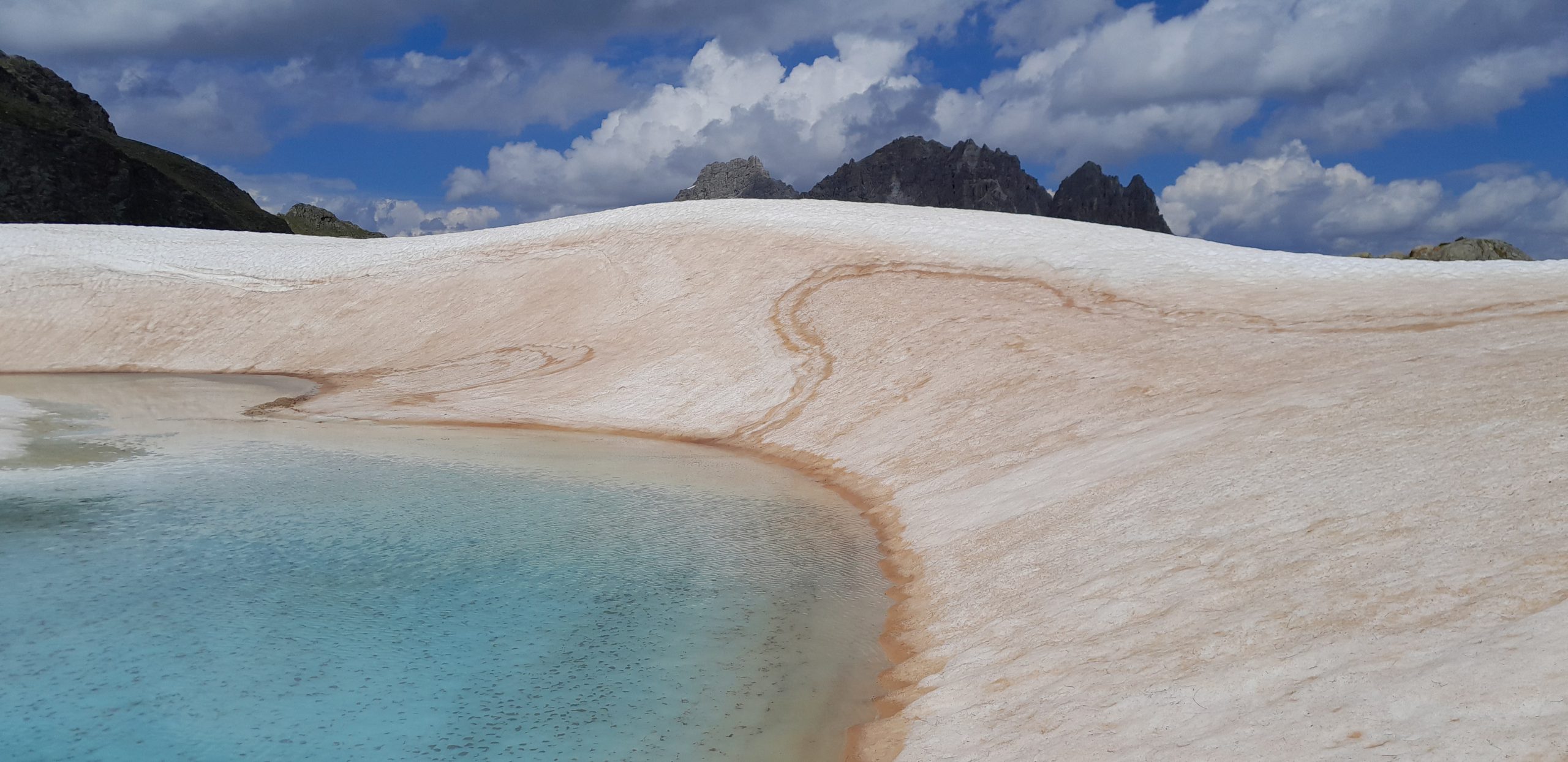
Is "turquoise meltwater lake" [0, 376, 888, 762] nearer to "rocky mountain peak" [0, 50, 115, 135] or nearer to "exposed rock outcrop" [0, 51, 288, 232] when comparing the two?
"exposed rock outcrop" [0, 51, 288, 232]

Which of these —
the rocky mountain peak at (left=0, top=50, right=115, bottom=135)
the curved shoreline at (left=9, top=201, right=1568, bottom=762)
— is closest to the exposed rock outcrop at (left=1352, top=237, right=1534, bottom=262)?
the curved shoreline at (left=9, top=201, right=1568, bottom=762)

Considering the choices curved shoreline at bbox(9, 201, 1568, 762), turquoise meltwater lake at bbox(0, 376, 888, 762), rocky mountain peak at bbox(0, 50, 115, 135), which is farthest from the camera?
rocky mountain peak at bbox(0, 50, 115, 135)

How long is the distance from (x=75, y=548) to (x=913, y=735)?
1191cm

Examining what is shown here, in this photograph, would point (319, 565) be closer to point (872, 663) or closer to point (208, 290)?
point (872, 663)

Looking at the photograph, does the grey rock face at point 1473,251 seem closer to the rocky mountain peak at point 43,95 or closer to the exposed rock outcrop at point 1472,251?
the exposed rock outcrop at point 1472,251

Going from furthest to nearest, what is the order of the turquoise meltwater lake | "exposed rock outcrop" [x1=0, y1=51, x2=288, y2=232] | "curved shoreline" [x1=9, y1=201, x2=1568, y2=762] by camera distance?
"exposed rock outcrop" [x1=0, y1=51, x2=288, y2=232], the turquoise meltwater lake, "curved shoreline" [x1=9, y1=201, x2=1568, y2=762]

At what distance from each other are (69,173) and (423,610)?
139 meters

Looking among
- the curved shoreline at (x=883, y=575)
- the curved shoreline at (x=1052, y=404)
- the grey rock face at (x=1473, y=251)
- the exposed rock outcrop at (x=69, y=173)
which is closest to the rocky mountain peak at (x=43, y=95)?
the exposed rock outcrop at (x=69, y=173)

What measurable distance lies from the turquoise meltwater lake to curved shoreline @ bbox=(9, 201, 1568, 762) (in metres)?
1.36

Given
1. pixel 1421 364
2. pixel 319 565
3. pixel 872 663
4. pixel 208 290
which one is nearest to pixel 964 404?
pixel 1421 364

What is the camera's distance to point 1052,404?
19672 millimetres

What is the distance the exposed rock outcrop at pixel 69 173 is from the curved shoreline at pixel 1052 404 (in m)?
84.6

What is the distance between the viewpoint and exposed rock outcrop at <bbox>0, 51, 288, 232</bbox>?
119750 millimetres

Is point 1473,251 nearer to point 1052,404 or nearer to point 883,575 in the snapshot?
point 1052,404
